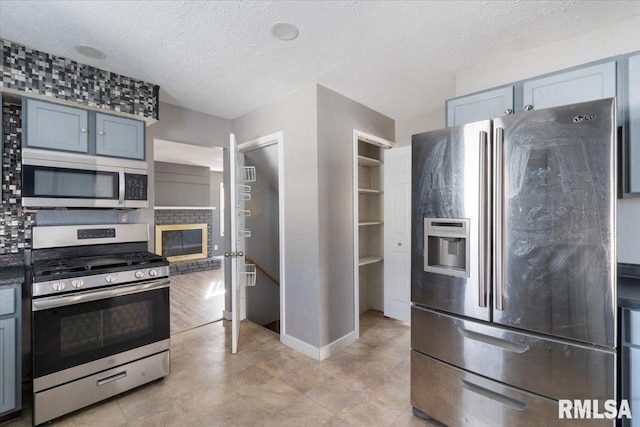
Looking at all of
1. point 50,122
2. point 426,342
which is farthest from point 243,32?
point 426,342

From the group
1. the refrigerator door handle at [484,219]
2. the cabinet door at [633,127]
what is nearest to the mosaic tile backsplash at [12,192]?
the refrigerator door handle at [484,219]

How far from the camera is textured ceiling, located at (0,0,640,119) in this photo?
5.59 feet

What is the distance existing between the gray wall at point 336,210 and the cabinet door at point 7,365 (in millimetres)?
2162

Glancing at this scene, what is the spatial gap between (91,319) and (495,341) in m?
2.60

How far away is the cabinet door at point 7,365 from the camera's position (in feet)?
5.99

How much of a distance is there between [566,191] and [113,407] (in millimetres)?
3132

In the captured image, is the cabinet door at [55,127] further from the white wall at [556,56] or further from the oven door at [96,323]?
the white wall at [556,56]

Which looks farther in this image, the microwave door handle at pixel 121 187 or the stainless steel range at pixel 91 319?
the microwave door handle at pixel 121 187

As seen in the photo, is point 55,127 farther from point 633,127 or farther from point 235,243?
point 633,127

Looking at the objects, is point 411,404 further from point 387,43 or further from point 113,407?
point 387,43

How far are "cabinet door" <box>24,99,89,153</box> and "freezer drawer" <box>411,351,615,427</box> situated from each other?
2979mm

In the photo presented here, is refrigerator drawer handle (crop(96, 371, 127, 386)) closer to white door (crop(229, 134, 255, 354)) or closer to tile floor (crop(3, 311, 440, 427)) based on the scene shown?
tile floor (crop(3, 311, 440, 427))

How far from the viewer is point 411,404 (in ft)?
6.48

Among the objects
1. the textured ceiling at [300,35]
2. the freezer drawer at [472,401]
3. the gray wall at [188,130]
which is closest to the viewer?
the freezer drawer at [472,401]
